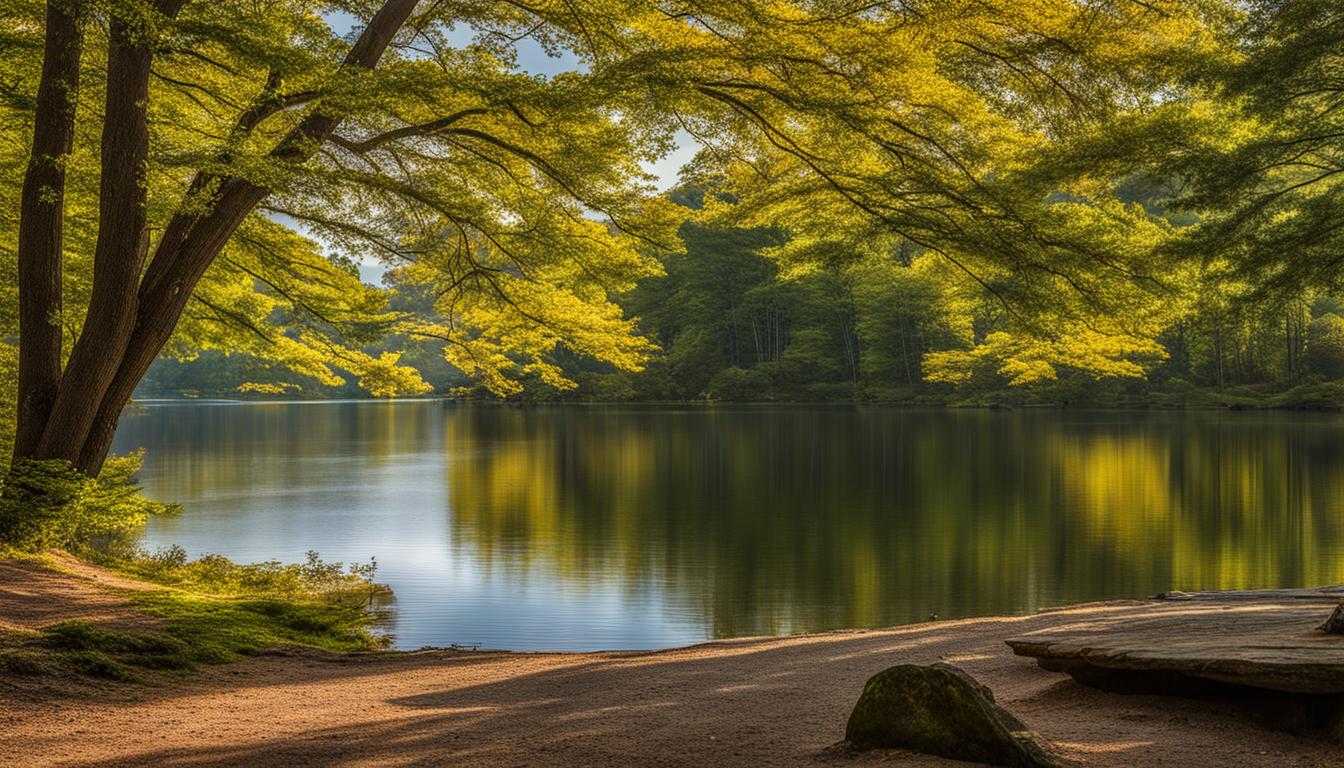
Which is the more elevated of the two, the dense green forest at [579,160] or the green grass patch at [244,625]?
the dense green forest at [579,160]

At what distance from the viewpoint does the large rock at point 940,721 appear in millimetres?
3781

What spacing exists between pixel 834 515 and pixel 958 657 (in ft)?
43.3

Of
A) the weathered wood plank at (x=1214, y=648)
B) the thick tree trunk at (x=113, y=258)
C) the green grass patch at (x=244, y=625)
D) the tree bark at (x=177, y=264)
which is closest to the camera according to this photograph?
the weathered wood plank at (x=1214, y=648)

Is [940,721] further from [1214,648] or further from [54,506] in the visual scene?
[54,506]

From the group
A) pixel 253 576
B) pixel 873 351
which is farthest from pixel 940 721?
pixel 873 351

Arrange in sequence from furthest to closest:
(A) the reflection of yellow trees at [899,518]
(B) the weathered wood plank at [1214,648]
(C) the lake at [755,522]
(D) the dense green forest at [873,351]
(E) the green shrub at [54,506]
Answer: (D) the dense green forest at [873,351], (A) the reflection of yellow trees at [899,518], (C) the lake at [755,522], (E) the green shrub at [54,506], (B) the weathered wood plank at [1214,648]

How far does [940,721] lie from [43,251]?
10535 millimetres

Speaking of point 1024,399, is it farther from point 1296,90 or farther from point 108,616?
point 108,616

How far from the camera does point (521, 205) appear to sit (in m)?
12.4

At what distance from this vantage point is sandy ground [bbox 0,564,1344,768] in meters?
4.25

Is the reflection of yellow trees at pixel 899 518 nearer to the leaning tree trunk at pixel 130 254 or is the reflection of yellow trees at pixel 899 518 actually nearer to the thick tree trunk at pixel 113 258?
the leaning tree trunk at pixel 130 254

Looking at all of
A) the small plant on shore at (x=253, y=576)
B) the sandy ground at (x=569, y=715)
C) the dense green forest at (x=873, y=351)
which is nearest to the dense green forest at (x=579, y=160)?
the small plant on shore at (x=253, y=576)

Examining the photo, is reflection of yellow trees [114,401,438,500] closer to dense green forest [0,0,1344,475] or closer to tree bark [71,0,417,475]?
dense green forest [0,0,1344,475]

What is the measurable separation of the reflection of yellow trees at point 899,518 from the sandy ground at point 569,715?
5.00 metres
